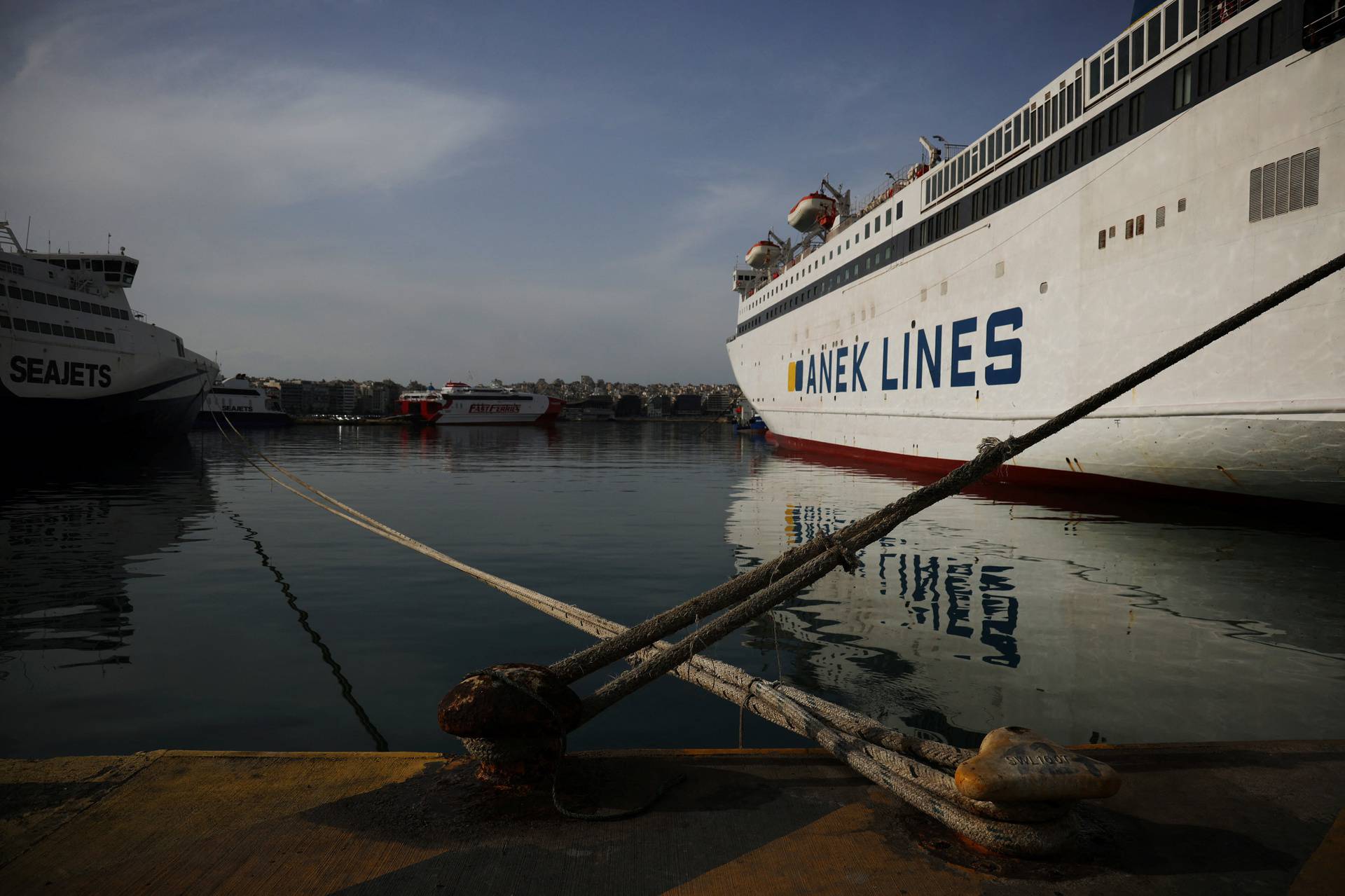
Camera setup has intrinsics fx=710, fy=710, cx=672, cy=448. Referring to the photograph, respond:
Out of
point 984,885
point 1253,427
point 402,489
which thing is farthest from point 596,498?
point 984,885

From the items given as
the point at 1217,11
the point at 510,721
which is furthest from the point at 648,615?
the point at 1217,11

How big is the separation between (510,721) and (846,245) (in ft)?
110

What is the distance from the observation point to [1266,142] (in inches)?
519

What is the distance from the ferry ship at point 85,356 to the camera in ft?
103

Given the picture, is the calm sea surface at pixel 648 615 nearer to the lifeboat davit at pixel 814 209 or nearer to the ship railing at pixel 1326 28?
the ship railing at pixel 1326 28

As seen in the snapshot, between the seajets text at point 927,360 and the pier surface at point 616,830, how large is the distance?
18316 mm

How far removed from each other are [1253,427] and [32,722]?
1734 cm

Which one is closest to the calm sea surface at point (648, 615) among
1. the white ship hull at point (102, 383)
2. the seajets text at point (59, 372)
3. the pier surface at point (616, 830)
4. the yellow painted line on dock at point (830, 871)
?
the pier surface at point (616, 830)

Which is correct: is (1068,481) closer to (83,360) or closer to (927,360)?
(927,360)

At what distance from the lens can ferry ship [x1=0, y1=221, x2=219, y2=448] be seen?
103 feet

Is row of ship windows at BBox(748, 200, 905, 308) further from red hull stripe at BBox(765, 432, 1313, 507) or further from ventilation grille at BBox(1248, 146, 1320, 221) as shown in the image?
ventilation grille at BBox(1248, 146, 1320, 221)

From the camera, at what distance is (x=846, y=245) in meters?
33.4

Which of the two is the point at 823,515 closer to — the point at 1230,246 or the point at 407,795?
the point at 1230,246

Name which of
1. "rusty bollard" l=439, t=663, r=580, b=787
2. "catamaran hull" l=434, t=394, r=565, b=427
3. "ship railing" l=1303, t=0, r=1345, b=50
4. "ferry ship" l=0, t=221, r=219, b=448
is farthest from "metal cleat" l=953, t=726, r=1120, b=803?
"catamaran hull" l=434, t=394, r=565, b=427
